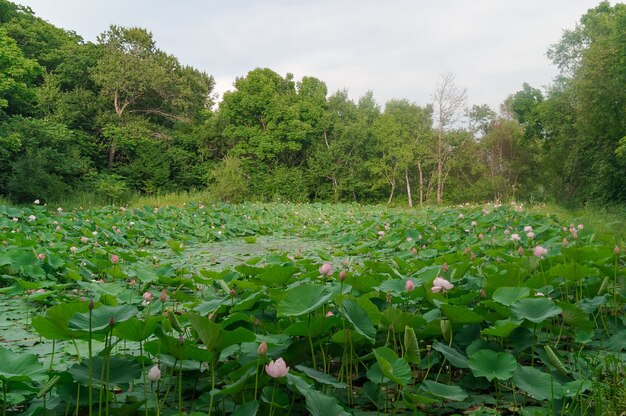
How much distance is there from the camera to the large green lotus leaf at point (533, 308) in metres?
1.38

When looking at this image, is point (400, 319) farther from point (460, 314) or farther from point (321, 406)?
point (321, 406)

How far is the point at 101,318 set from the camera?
46.3 inches

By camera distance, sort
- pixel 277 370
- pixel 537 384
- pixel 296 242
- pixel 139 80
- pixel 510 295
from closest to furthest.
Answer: pixel 277 370 → pixel 537 384 → pixel 510 295 → pixel 296 242 → pixel 139 80

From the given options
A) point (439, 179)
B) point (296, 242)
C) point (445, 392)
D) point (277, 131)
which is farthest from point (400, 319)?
point (277, 131)

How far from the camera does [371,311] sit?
138 centimetres

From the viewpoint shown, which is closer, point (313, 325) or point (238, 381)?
point (238, 381)

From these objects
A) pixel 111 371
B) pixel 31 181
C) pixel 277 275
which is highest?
pixel 31 181

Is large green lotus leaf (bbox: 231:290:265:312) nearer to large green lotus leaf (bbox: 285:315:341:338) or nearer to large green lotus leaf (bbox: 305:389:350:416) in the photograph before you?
large green lotus leaf (bbox: 285:315:341:338)

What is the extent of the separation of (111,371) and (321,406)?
0.59 m

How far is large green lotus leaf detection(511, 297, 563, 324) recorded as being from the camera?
4.52 ft

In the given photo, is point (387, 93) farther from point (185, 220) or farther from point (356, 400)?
point (356, 400)

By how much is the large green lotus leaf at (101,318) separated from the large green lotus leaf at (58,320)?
0.9 inches

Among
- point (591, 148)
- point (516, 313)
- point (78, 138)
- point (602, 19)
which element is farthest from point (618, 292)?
point (78, 138)

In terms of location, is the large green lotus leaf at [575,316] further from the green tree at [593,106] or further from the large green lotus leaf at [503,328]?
the green tree at [593,106]
